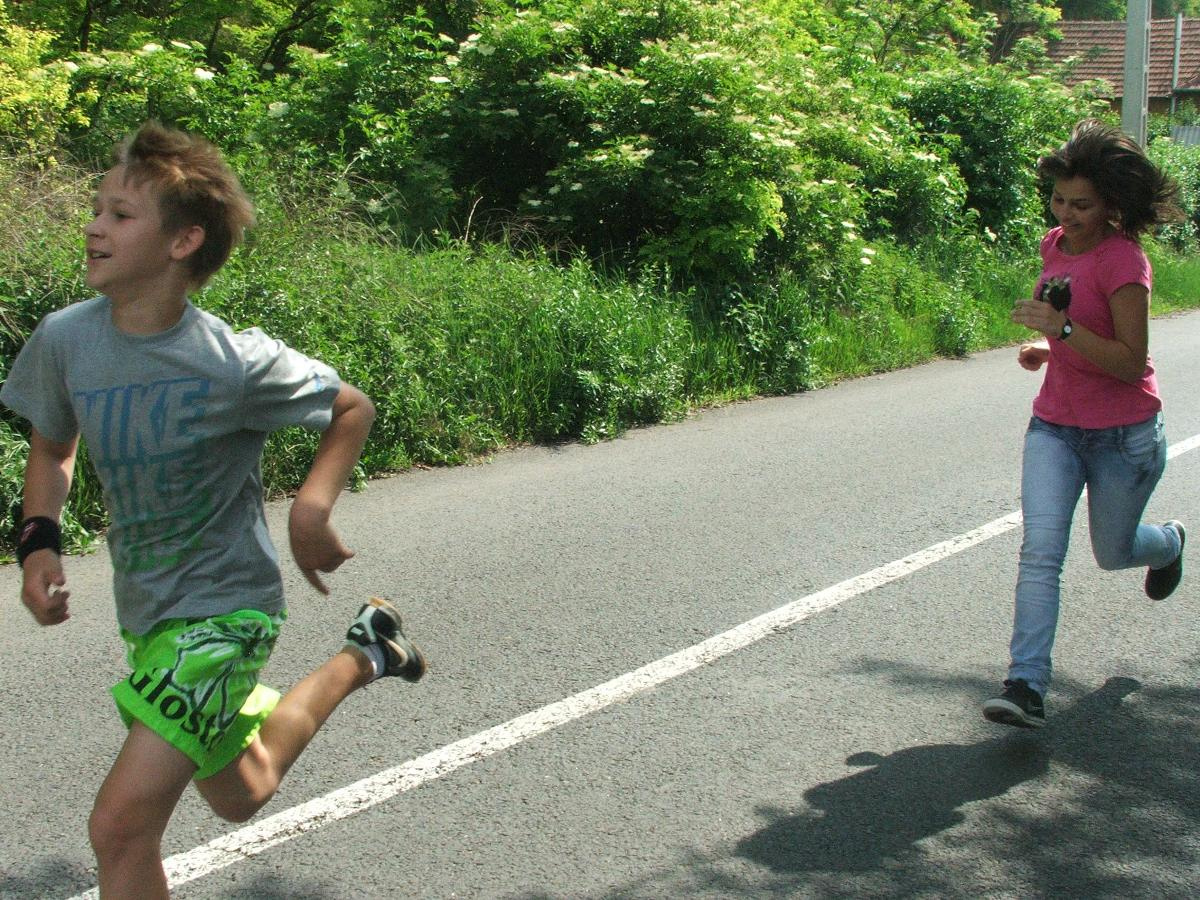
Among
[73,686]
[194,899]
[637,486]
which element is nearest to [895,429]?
[637,486]

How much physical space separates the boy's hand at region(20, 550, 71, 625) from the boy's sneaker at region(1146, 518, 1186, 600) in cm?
400

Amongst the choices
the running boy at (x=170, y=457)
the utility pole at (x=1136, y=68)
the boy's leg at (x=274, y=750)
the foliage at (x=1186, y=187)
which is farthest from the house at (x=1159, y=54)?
the running boy at (x=170, y=457)

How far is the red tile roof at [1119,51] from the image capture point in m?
47.7

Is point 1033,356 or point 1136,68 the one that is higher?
point 1136,68

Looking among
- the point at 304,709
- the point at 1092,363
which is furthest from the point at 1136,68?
the point at 304,709

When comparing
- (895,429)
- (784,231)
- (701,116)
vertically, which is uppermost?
(701,116)

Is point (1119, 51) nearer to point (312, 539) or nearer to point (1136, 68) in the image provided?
point (1136, 68)

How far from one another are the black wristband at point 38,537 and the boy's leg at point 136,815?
448 millimetres

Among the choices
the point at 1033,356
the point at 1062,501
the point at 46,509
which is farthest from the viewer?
the point at 1033,356

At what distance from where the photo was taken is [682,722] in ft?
14.6

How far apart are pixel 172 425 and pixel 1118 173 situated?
121 inches

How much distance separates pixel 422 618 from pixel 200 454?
9.19ft

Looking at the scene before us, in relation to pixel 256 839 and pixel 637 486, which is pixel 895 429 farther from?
pixel 256 839

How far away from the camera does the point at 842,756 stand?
422 cm
